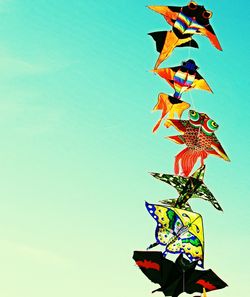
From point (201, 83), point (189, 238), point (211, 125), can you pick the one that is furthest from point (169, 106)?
point (189, 238)

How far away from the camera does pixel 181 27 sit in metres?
11.3

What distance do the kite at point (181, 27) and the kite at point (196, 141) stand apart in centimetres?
144

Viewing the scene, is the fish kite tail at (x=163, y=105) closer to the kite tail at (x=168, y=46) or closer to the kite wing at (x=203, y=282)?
the kite tail at (x=168, y=46)

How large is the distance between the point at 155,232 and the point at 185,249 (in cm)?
68

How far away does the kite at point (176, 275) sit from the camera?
10336 mm

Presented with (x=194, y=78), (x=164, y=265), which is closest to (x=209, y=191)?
(x=164, y=265)

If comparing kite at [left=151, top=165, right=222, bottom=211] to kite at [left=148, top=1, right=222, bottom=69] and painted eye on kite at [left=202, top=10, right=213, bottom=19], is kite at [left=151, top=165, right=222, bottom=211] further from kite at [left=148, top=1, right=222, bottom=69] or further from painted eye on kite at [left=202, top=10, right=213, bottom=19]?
painted eye on kite at [left=202, top=10, right=213, bottom=19]

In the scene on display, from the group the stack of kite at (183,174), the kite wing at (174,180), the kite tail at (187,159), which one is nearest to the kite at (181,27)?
the stack of kite at (183,174)

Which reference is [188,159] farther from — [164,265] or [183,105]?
[164,265]

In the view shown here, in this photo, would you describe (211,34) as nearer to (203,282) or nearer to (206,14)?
(206,14)

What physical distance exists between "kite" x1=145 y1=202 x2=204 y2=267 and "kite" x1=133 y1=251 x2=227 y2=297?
0.20 metres

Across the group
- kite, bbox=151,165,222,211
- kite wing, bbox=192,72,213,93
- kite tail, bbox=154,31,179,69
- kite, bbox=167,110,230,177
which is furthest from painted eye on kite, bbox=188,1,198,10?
kite, bbox=151,165,222,211

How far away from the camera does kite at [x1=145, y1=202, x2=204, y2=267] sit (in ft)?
34.4

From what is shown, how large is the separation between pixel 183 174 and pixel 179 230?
49.5 inches
